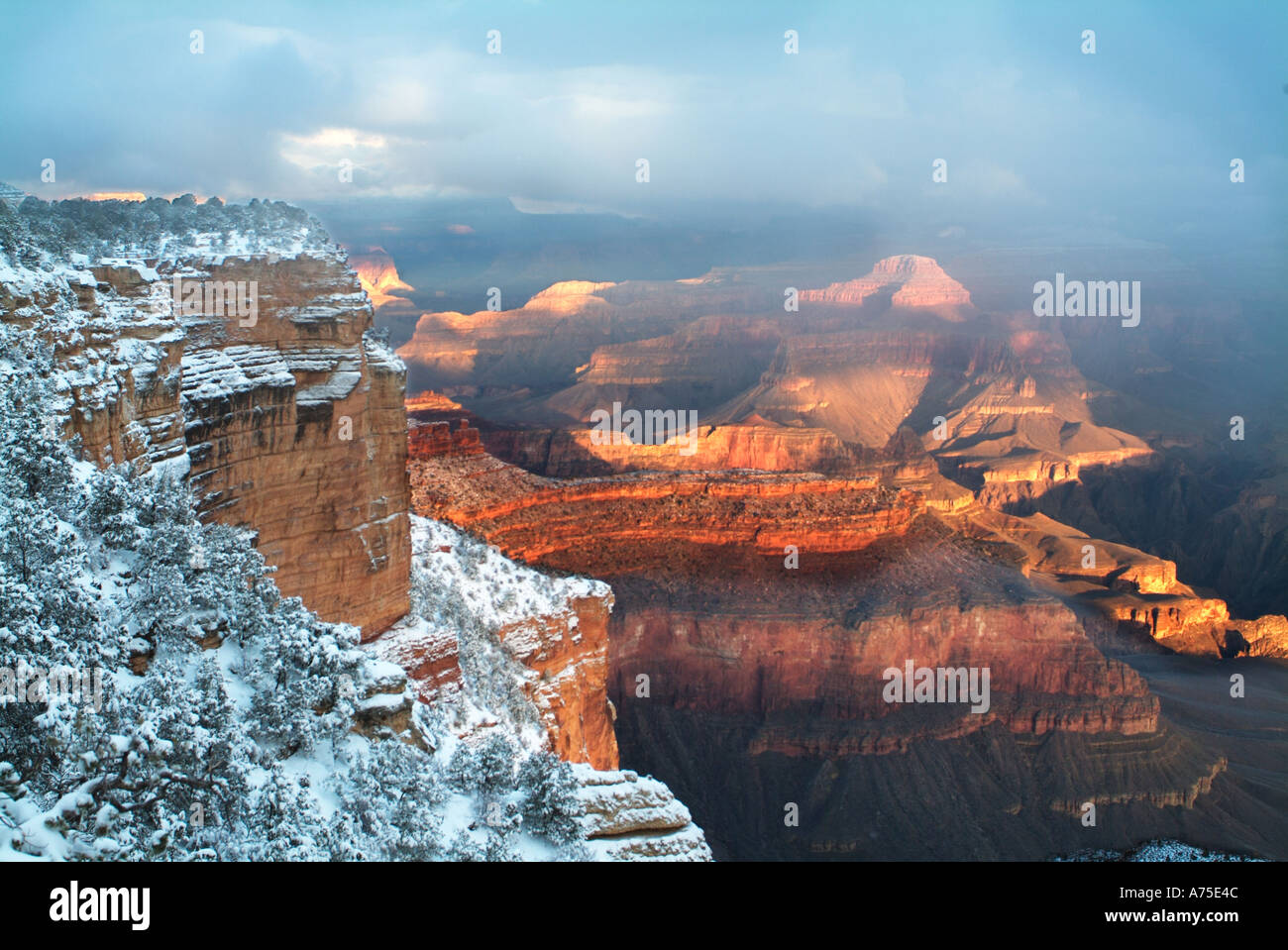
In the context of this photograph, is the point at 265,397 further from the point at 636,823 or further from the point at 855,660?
the point at 855,660

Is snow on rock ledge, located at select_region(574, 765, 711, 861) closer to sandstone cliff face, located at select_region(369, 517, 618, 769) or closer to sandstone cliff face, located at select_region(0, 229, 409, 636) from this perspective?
sandstone cliff face, located at select_region(369, 517, 618, 769)

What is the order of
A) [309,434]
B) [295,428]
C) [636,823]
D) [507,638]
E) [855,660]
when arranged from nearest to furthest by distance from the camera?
[636,823]
[295,428]
[309,434]
[507,638]
[855,660]

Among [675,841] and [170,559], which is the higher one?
[170,559]

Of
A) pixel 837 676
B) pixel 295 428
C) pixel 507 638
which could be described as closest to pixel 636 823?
pixel 295 428

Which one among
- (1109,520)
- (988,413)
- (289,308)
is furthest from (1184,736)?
(988,413)

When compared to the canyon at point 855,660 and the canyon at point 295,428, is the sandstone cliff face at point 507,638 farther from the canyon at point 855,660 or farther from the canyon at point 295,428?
the canyon at point 855,660

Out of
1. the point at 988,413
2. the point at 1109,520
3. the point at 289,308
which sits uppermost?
the point at 289,308

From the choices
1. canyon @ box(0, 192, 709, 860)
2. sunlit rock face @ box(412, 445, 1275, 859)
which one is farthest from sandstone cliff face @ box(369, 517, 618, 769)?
sunlit rock face @ box(412, 445, 1275, 859)

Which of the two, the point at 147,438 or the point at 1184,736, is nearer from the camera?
the point at 147,438

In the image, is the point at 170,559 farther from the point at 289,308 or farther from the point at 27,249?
the point at 289,308
